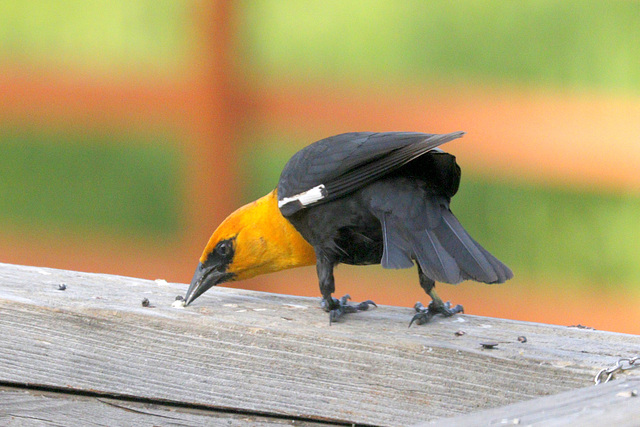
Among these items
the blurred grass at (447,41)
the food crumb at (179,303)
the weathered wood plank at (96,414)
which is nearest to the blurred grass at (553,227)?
the blurred grass at (447,41)

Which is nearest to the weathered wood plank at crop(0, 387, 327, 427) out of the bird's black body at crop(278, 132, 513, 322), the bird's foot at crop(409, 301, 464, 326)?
the bird's foot at crop(409, 301, 464, 326)

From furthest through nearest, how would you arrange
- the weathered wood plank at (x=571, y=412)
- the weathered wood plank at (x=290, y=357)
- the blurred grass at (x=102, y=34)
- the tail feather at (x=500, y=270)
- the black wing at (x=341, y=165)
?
the blurred grass at (x=102, y=34)
the black wing at (x=341, y=165)
the tail feather at (x=500, y=270)
the weathered wood plank at (x=290, y=357)
the weathered wood plank at (x=571, y=412)

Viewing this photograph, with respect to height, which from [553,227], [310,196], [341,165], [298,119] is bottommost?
[553,227]

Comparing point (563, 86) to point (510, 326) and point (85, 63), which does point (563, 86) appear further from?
point (85, 63)

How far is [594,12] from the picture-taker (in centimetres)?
322

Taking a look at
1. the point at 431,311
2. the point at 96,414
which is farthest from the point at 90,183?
the point at 431,311

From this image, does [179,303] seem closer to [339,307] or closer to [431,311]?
[339,307]

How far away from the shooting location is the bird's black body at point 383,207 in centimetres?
233

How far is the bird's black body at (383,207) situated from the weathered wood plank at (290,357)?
201mm

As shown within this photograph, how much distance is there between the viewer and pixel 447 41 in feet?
11.0

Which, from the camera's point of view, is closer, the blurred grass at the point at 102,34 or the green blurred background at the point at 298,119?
the green blurred background at the point at 298,119

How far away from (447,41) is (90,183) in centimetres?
192

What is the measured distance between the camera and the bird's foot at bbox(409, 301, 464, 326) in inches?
90.4

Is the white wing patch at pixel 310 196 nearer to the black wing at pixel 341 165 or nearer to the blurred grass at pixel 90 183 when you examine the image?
the black wing at pixel 341 165
